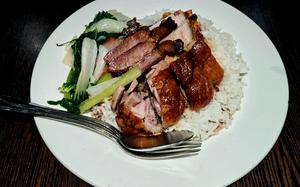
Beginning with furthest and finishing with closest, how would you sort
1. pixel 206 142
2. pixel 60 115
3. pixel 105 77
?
pixel 105 77 → pixel 60 115 → pixel 206 142

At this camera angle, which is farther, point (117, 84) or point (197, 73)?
point (117, 84)

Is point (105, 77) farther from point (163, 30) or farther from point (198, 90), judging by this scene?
point (198, 90)

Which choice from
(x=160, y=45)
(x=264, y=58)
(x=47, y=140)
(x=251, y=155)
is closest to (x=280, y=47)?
(x=264, y=58)

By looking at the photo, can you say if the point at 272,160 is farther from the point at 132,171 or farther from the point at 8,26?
the point at 8,26

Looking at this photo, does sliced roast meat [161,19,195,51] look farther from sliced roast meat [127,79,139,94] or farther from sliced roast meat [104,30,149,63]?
sliced roast meat [127,79,139,94]

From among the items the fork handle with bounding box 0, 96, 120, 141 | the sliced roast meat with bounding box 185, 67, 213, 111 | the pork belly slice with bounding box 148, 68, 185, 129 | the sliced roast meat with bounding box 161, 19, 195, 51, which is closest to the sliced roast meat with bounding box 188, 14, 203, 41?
the sliced roast meat with bounding box 161, 19, 195, 51

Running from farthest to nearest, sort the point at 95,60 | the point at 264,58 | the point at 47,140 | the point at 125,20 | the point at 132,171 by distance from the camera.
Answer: the point at 125,20 < the point at 95,60 < the point at 264,58 < the point at 47,140 < the point at 132,171

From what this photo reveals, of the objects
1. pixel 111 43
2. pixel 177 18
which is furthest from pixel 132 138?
pixel 177 18
